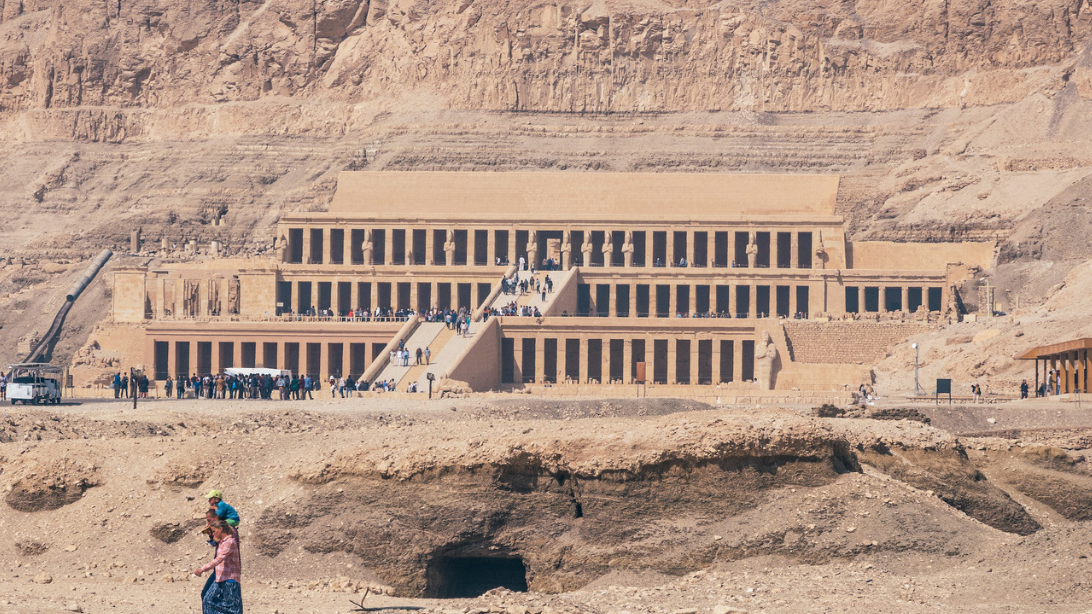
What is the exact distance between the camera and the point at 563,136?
9762 centimetres

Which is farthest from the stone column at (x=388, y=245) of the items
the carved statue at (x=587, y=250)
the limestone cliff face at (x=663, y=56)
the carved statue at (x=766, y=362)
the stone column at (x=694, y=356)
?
the carved statue at (x=766, y=362)

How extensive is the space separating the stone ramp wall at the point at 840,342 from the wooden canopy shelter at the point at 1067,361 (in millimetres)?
13508

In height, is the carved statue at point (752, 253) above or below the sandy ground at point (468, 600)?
above

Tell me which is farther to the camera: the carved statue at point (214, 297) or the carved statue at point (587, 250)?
the carved statue at point (587, 250)

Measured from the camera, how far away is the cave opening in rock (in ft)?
86.5

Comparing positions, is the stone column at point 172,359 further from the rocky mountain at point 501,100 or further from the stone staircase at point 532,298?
the rocky mountain at point 501,100

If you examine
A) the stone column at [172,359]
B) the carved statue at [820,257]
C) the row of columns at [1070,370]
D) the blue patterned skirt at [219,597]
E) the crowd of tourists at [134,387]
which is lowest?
the stone column at [172,359]

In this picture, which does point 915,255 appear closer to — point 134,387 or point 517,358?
point 517,358

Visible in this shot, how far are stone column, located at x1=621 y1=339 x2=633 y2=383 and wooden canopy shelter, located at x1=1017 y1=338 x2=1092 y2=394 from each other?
60.3 feet

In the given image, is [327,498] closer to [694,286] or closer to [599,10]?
[694,286]

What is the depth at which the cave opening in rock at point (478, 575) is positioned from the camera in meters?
26.4

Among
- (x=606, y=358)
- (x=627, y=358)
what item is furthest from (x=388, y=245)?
(x=627, y=358)

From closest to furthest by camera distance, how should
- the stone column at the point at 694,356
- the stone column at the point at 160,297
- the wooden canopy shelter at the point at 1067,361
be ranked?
1. the wooden canopy shelter at the point at 1067,361
2. the stone column at the point at 694,356
3. the stone column at the point at 160,297

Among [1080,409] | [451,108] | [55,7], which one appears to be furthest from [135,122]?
[1080,409]
